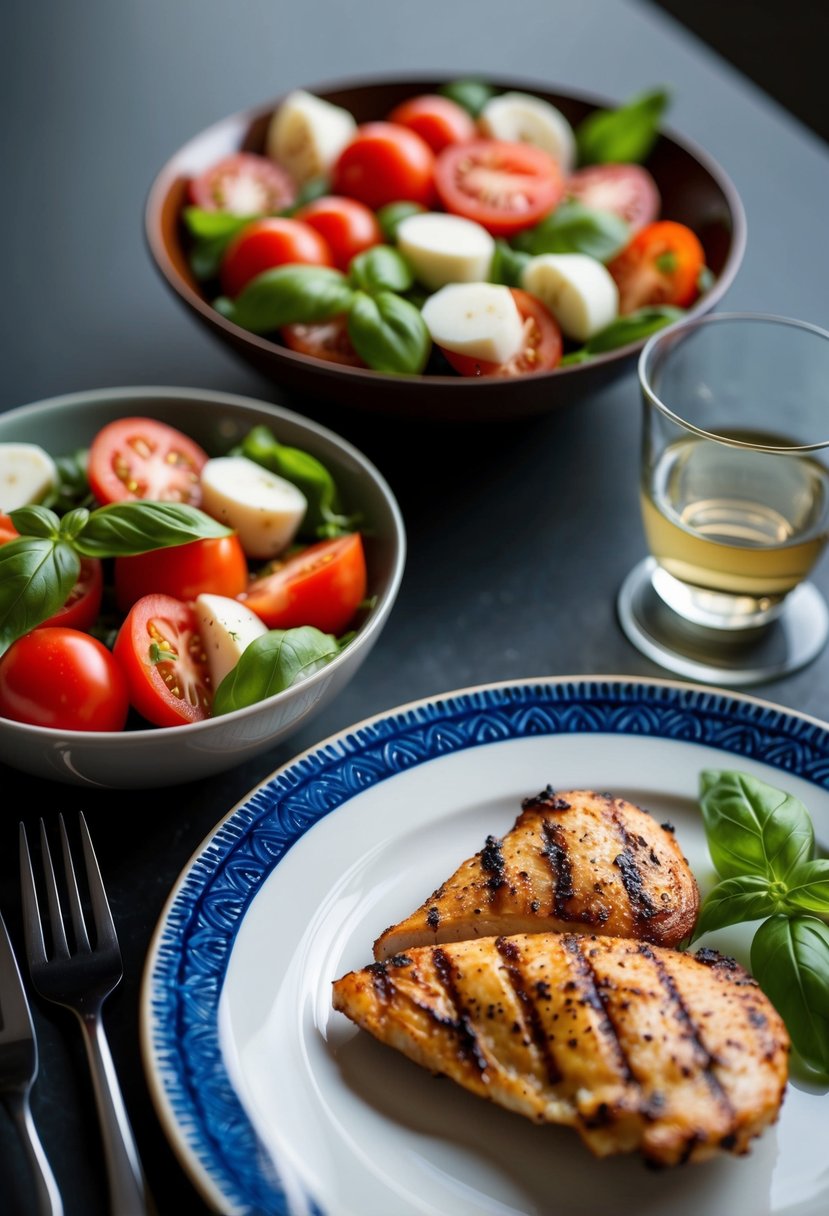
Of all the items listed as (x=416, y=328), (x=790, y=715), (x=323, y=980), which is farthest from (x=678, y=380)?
(x=323, y=980)

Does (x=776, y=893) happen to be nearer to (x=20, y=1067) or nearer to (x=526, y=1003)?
(x=526, y=1003)

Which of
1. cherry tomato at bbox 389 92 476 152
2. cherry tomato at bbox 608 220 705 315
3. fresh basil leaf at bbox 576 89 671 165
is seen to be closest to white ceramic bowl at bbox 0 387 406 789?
cherry tomato at bbox 608 220 705 315

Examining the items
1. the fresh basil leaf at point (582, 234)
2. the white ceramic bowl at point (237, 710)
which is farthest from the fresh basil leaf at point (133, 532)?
the fresh basil leaf at point (582, 234)

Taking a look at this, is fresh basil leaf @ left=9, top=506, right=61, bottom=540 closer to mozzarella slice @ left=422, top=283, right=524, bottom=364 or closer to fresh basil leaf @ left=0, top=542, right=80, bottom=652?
fresh basil leaf @ left=0, top=542, right=80, bottom=652

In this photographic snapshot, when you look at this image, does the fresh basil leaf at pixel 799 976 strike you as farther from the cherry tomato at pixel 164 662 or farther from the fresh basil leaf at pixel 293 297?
the fresh basil leaf at pixel 293 297

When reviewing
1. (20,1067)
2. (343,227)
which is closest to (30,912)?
(20,1067)

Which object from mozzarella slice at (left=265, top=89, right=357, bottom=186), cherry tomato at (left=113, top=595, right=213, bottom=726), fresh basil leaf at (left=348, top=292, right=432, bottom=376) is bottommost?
cherry tomato at (left=113, top=595, right=213, bottom=726)

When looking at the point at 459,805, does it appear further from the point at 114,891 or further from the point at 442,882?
the point at 114,891

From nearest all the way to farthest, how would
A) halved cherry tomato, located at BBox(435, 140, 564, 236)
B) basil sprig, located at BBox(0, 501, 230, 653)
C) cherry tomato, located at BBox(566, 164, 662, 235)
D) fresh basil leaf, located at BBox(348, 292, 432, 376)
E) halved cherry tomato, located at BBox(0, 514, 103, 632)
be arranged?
basil sprig, located at BBox(0, 501, 230, 653) → halved cherry tomato, located at BBox(0, 514, 103, 632) → fresh basil leaf, located at BBox(348, 292, 432, 376) → halved cherry tomato, located at BBox(435, 140, 564, 236) → cherry tomato, located at BBox(566, 164, 662, 235)
